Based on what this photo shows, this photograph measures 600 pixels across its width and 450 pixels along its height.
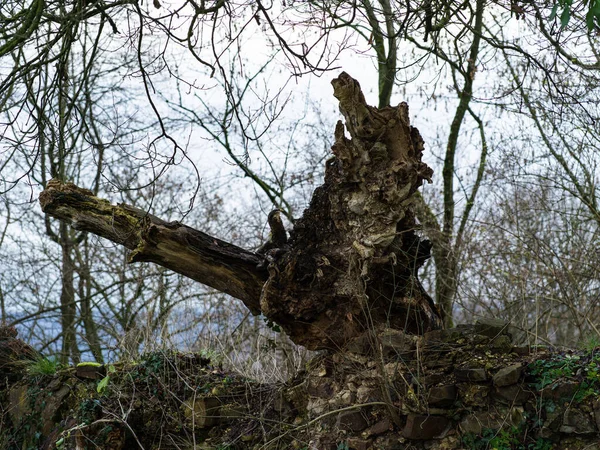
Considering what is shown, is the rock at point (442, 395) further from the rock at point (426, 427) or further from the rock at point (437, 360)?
the rock at point (437, 360)

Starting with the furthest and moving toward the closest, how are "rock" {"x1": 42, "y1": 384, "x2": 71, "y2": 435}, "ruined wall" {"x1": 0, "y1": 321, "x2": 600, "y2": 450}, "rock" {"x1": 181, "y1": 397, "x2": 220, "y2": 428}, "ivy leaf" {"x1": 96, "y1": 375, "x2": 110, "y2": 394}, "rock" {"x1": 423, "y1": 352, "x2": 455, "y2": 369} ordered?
"rock" {"x1": 42, "y1": 384, "x2": 71, "y2": 435}
"ivy leaf" {"x1": 96, "y1": 375, "x2": 110, "y2": 394}
"rock" {"x1": 181, "y1": 397, "x2": 220, "y2": 428}
"rock" {"x1": 423, "y1": 352, "x2": 455, "y2": 369}
"ruined wall" {"x1": 0, "y1": 321, "x2": 600, "y2": 450}

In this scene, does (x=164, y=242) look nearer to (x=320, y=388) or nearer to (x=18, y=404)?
(x=320, y=388)

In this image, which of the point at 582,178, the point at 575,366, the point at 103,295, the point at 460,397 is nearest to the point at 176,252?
the point at 460,397

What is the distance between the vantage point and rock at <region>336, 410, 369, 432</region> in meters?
5.19

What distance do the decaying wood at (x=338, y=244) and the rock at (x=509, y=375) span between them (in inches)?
33.8

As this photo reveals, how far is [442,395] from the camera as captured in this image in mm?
4883

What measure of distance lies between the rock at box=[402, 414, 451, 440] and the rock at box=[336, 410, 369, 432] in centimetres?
42

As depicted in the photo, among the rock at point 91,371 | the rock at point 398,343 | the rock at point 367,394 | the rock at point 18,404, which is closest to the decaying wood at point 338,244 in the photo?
the rock at point 398,343

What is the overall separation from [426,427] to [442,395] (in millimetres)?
267

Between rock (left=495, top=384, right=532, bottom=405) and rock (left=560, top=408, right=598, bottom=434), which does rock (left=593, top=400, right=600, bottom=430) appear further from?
rock (left=495, top=384, right=532, bottom=405)

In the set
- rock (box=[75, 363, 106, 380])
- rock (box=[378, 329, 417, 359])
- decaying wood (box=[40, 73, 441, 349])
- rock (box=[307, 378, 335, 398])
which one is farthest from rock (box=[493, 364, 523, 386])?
rock (box=[75, 363, 106, 380])

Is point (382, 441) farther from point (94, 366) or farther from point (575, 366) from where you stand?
point (94, 366)

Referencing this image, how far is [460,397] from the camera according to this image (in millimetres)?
4910

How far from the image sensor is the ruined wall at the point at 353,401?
4.62 m
